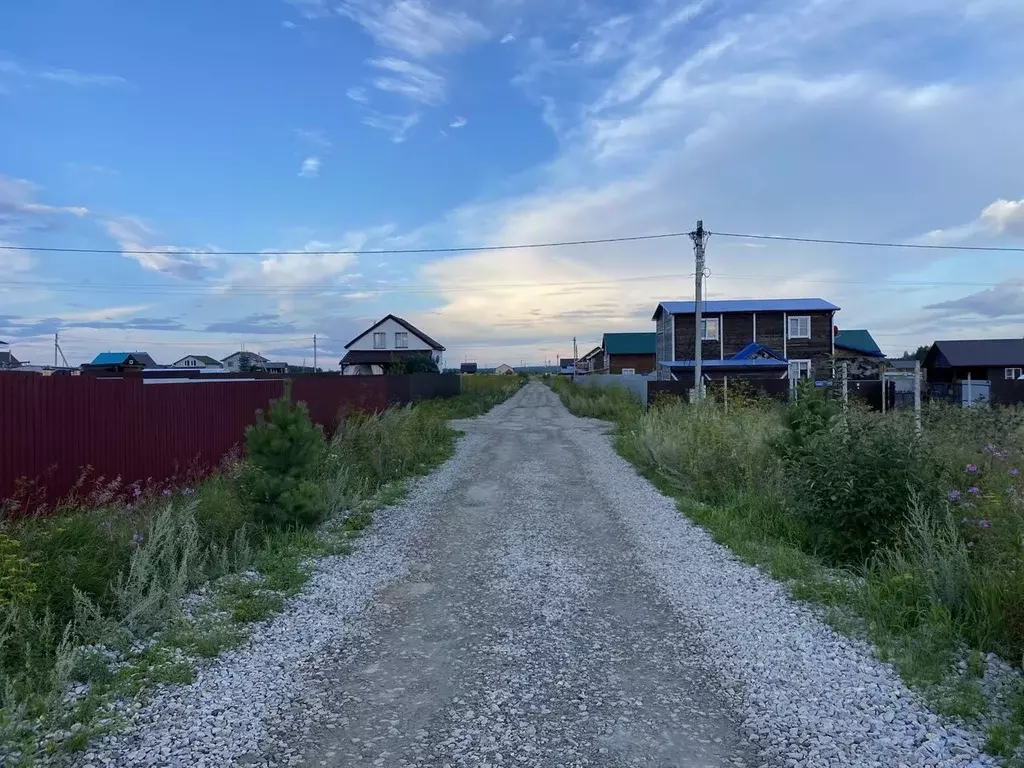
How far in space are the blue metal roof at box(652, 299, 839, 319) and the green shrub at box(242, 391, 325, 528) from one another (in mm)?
34547

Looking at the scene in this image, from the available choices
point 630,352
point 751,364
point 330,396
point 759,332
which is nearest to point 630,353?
point 630,352

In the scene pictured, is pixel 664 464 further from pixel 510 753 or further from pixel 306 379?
pixel 510 753

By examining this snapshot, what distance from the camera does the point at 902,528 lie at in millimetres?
5945

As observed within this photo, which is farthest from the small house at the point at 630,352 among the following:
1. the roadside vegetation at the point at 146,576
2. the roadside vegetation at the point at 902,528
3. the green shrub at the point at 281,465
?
the green shrub at the point at 281,465

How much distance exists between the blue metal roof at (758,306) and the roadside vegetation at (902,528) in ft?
99.7

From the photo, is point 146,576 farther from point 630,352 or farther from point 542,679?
point 630,352

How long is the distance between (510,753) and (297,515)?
484cm

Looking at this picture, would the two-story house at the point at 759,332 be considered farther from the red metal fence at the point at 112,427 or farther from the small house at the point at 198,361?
the small house at the point at 198,361

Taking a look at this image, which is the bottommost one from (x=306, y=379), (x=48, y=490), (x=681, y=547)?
(x=681, y=547)

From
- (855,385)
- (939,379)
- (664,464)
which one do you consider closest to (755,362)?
(855,385)

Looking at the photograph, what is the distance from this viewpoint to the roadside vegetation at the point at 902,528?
4020 millimetres

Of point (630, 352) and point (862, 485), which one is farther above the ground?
point (630, 352)

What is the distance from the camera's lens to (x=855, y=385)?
75.2 feet

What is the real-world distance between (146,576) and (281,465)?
2437 millimetres
